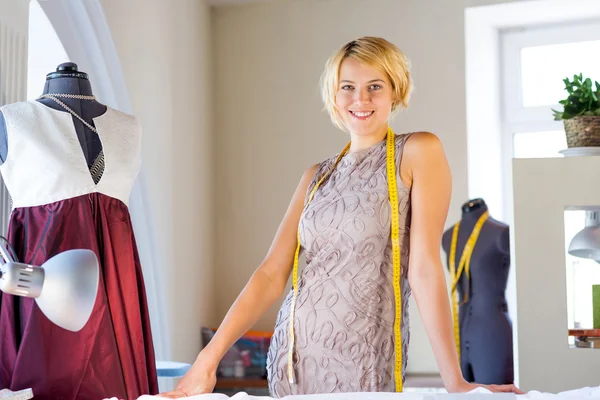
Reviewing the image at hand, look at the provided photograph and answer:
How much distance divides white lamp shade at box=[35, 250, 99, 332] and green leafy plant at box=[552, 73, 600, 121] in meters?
1.77

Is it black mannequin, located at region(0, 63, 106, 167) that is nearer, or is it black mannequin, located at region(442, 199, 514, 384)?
black mannequin, located at region(0, 63, 106, 167)

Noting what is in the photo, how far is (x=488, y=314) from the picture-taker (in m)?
3.45

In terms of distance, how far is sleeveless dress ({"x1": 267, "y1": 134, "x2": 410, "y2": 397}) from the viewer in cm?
175

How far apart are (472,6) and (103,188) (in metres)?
3.63

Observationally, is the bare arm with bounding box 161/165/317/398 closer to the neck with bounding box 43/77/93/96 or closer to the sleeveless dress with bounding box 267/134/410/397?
the sleeveless dress with bounding box 267/134/410/397

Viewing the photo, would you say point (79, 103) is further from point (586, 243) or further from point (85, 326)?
point (586, 243)

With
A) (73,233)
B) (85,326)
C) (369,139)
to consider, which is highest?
(369,139)

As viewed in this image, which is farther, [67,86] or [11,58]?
[11,58]

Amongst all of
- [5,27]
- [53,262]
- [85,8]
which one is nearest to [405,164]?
[53,262]

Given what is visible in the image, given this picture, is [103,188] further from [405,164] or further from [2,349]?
[405,164]

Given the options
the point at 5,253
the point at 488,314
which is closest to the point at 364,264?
the point at 5,253

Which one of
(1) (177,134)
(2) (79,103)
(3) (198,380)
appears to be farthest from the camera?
(1) (177,134)

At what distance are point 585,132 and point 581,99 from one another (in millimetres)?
129

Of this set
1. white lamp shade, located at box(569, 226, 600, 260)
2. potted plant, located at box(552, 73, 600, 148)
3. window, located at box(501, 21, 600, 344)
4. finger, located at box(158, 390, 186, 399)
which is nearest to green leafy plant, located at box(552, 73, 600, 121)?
potted plant, located at box(552, 73, 600, 148)
